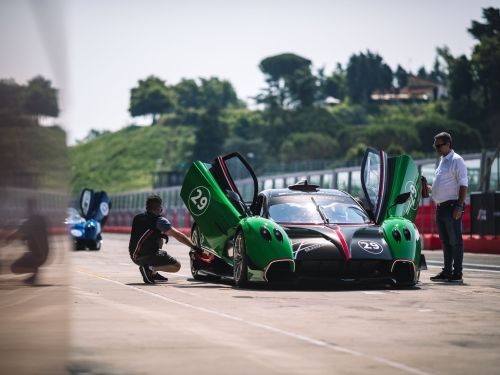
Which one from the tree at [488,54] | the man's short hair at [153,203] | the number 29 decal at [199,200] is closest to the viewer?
the number 29 decal at [199,200]

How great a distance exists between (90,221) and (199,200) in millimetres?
17704

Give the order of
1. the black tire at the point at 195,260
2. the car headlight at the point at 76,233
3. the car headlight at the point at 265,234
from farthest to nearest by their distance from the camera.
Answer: the car headlight at the point at 76,233, the black tire at the point at 195,260, the car headlight at the point at 265,234

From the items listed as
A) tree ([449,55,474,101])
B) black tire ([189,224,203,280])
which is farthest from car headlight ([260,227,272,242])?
tree ([449,55,474,101])

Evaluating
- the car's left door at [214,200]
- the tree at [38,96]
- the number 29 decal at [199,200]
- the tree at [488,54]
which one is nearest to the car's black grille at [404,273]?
the car's left door at [214,200]

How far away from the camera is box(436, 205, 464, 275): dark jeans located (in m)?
15.1

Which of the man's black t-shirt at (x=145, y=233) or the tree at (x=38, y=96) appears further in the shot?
the man's black t-shirt at (x=145, y=233)

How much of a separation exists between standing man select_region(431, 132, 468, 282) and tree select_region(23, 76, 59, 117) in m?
10.6

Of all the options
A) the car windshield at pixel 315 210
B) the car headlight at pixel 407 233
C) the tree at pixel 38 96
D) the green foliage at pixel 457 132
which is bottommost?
the car headlight at pixel 407 233

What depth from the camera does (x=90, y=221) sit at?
32.3m

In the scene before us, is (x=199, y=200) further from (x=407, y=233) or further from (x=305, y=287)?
(x=407, y=233)

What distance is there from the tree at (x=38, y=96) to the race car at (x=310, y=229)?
27.3ft

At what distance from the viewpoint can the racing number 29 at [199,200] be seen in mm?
14953

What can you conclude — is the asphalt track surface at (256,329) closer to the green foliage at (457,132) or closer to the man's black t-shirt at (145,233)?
the man's black t-shirt at (145,233)

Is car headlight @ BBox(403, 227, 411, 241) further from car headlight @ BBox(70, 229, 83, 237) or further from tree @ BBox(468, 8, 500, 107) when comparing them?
tree @ BBox(468, 8, 500, 107)
